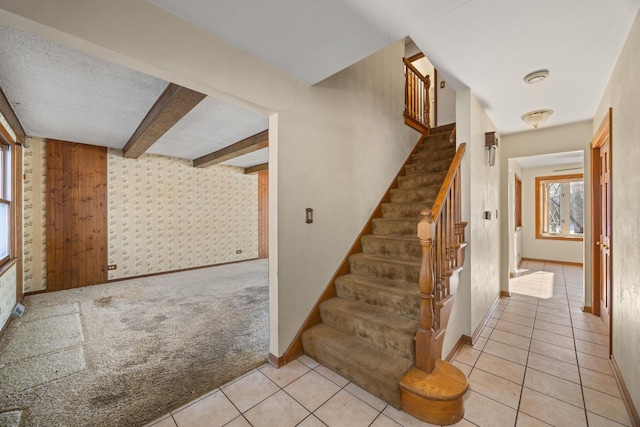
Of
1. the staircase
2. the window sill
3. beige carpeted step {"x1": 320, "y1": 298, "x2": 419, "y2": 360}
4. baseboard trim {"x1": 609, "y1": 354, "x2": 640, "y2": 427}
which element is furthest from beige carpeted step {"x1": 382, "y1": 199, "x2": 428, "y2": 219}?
the window sill

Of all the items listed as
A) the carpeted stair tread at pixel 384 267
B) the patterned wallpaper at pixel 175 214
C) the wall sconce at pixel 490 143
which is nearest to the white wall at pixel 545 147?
the wall sconce at pixel 490 143

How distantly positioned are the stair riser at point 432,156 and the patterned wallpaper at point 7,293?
5.29 meters

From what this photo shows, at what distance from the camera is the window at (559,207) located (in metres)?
6.58

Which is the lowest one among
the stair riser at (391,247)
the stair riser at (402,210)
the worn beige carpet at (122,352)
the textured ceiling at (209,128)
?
the worn beige carpet at (122,352)

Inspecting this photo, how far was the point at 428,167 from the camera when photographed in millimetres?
3627

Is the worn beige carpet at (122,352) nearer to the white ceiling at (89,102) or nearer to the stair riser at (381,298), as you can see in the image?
the stair riser at (381,298)

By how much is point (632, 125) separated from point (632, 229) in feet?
2.19

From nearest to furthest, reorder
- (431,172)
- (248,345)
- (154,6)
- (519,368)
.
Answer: (154,6)
(519,368)
(248,345)
(431,172)

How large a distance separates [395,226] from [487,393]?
5.39 ft

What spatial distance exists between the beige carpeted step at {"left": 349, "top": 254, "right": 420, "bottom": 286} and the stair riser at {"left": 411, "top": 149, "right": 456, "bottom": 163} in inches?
76.2

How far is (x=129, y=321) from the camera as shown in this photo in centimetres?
307

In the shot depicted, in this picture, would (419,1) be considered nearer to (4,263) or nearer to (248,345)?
(248,345)

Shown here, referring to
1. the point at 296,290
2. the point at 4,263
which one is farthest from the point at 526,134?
the point at 4,263

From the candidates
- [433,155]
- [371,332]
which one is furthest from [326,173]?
[433,155]
